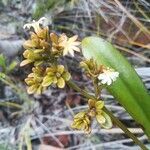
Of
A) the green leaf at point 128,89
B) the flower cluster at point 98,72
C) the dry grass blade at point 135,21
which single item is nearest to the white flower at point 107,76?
the flower cluster at point 98,72

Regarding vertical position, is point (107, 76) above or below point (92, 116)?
above

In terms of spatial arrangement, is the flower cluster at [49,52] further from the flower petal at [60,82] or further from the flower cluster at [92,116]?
Answer: the flower cluster at [92,116]

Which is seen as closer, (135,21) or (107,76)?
(107,76)

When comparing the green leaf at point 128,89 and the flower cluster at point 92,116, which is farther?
the green leaf at point 128,89

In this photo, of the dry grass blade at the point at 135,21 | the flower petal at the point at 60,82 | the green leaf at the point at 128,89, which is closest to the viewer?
the flower petal at the point at 60,82

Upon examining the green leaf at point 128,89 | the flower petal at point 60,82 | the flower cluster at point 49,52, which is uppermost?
the flower cluster at point 49,52

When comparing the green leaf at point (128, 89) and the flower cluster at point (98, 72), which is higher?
the flower cluster at point (98, 72)

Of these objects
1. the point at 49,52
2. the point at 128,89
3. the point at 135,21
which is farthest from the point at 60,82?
the point at 135,21

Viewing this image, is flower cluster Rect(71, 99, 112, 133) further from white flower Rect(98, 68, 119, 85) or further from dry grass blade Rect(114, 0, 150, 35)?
dry grass blade Rect(114, 0, 150, 35)

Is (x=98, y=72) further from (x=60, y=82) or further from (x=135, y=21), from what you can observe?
(x=135, y=21)

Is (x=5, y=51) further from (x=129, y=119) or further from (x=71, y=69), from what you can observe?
(x=129, y=119)
